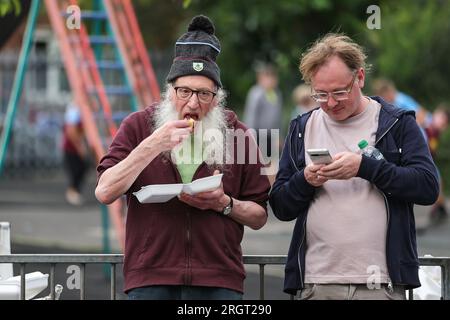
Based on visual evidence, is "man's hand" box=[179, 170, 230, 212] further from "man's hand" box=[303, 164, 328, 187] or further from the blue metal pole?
the blue metal pole

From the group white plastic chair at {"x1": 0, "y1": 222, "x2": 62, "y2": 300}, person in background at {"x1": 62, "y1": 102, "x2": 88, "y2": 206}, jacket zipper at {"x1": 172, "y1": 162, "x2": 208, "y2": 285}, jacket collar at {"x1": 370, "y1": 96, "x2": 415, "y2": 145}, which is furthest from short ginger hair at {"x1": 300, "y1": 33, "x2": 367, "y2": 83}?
person in background at {"x1": 62, "y1": 102, "x2": 88, "y2": 206}

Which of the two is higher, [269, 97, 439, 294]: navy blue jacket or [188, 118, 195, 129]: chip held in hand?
[188, 118, 195, 129]: chip held in hand

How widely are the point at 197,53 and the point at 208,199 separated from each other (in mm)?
623

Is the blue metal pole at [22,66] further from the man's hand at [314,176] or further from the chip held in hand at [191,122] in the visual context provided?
the man's hand at [314,176]

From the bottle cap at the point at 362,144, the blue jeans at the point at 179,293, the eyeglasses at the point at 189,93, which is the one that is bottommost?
the blue jeans at the point at 179,293

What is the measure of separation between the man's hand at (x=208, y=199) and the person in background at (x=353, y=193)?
0.26 m

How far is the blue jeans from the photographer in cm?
453

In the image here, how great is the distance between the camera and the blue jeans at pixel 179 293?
453 centimetres

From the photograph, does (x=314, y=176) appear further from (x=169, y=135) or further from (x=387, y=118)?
(x=169, y=135)

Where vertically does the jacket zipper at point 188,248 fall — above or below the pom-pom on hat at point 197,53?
below

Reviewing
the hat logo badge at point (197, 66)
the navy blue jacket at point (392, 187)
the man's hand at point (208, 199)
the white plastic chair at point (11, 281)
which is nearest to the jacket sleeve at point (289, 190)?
the navy blue jacket at point (392, 187)

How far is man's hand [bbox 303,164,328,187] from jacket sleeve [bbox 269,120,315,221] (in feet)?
0.14

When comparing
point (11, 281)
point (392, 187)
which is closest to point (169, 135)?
point (392, 187)
